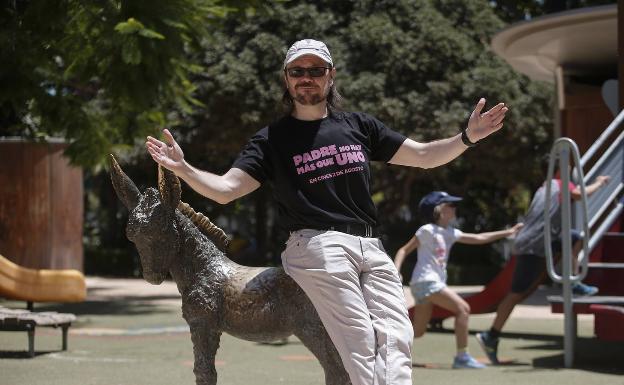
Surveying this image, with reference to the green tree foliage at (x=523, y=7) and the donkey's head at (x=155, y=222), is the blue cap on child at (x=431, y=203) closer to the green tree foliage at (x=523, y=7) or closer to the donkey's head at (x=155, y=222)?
the donkey's head at (x=155, y=222)

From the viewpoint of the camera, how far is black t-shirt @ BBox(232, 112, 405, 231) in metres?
4.55

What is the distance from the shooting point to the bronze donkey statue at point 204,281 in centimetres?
493

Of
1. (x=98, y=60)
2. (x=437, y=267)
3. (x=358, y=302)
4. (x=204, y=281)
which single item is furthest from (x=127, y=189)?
(x=98, y=60)


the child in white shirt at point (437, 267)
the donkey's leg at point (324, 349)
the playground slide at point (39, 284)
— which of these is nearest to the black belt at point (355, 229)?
the donkey's leg at point (324, 349)

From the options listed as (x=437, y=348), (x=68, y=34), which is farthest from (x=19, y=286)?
(x=437, y=348)

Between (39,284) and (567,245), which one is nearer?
(567,245)

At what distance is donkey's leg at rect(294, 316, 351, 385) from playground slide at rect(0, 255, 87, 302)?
9.11 metres

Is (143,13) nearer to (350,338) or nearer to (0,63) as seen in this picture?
(0,63)

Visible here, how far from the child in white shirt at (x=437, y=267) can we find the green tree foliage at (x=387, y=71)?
10.9 meters

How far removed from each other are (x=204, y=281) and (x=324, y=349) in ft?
2.36

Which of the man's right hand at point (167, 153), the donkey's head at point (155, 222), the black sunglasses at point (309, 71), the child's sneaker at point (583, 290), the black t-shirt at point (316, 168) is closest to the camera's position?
the man's right hand at point (167, 153)

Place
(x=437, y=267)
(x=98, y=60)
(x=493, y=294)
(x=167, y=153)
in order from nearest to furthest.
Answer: (x=167, y=153) < (x=437, y=267) < (x=98, y=60) < (x=493, y=294)

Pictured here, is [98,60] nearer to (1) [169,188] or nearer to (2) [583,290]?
(2) [583,290]

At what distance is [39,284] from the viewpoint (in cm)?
1343
